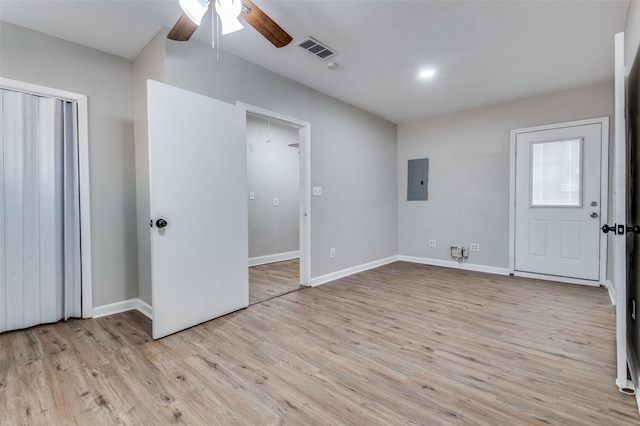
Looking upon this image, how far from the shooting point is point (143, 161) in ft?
9.36

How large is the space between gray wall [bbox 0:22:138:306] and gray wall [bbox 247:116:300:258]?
7.27ft

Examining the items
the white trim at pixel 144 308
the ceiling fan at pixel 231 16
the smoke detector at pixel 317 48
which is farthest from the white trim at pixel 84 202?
the smoke detector at pixel 317 48

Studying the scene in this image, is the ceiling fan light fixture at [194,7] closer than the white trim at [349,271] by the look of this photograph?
Yes

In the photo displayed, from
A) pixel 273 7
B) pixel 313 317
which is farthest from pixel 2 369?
pixel 273 7

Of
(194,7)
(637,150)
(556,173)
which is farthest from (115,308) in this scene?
(556,173)

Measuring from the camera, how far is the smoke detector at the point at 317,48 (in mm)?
2661

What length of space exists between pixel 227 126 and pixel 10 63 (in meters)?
1.71

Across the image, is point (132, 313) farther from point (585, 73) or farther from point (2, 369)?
point (585, 73)

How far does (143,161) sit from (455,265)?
15.1 ft

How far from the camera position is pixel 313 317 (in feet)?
9.18

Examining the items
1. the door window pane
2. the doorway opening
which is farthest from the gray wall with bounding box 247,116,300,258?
the door window pane

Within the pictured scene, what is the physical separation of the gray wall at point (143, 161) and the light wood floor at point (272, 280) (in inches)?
43.5

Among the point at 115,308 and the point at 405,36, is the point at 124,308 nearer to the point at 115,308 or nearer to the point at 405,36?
the point at 115,308

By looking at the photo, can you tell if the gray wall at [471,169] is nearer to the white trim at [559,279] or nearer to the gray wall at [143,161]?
the white trim at [559,279]
